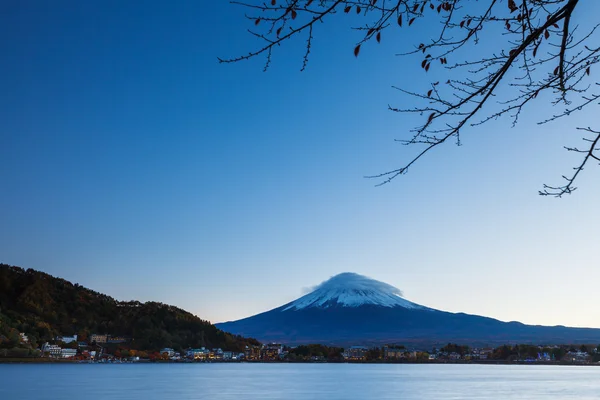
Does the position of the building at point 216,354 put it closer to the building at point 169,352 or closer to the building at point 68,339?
the building at point 169,352

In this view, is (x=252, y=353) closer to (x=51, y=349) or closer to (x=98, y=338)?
(x=98, y=338)

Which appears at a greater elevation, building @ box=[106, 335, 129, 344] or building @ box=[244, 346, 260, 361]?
building @ box=[106, 335, 129, 344]

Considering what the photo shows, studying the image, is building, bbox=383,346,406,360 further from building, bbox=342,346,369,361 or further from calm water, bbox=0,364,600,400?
calm water, bbox=0,364,600,400

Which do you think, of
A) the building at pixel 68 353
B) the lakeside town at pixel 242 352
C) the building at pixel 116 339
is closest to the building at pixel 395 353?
the lakeside town at pixel 242 352

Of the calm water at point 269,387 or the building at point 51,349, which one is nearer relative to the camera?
the calm water at point 269,387

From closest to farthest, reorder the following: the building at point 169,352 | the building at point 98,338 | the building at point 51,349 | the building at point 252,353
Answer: the building at point 51,349, the building at point 98,338, the building at point 169,352, the building at point 252,353

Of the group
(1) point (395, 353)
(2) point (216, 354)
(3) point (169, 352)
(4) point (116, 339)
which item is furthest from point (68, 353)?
(1) point (395, 353)

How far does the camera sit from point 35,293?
80562 mm

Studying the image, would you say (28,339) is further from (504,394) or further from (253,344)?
(504,394)

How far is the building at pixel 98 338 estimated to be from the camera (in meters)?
82.1

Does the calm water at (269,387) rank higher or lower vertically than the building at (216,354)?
lower

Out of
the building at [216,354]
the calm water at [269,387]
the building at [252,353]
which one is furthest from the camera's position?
the building at [252,353]

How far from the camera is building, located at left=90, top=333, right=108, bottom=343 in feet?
269

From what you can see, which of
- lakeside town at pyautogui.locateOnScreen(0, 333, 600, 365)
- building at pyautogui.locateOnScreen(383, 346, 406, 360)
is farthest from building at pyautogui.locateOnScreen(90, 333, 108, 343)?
building at pyautogui.locateOnScreen(383, 346, 406, 360)
